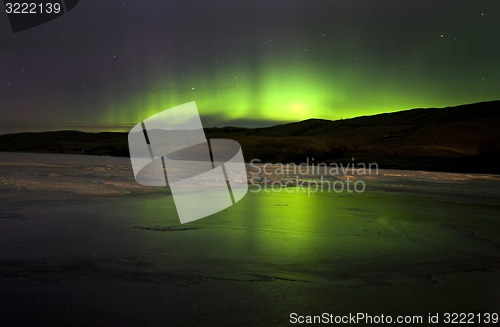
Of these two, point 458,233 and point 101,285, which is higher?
point 101,285

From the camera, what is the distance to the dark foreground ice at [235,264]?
12.8 ft

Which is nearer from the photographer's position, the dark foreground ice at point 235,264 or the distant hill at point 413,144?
the dark foreground ice at point 235,264

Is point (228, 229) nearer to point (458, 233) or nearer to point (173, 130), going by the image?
point (458, 233)

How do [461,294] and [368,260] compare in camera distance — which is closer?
[461,294]

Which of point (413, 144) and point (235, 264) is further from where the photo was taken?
point (413, 144)

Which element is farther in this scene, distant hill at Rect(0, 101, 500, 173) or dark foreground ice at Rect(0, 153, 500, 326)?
distant hill at Rect(0, 101, 500, 173)

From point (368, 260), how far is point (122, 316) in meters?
3.11

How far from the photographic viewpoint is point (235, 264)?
534 cm

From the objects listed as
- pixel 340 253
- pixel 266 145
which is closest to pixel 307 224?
pixel 340 253

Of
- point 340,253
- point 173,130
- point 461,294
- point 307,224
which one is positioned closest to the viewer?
point 461,294

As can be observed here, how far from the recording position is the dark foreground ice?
3893 mm

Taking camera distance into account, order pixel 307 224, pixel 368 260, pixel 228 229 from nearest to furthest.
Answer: pixel 368 260, pixel 228 229, pixel 307 224

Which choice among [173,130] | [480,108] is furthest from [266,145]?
[173,130]

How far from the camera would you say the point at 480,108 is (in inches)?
3312
